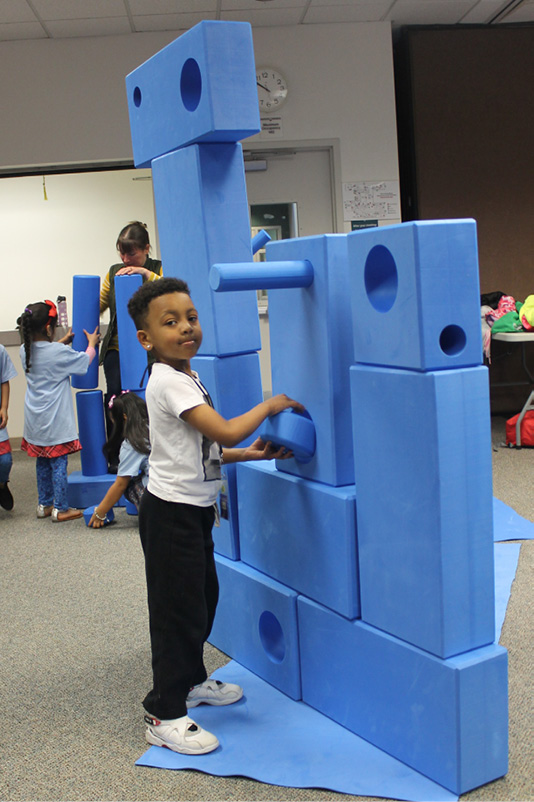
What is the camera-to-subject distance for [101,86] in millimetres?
4684

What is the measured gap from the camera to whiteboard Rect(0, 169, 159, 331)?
6230 mm

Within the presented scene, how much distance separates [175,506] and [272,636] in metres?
0.47

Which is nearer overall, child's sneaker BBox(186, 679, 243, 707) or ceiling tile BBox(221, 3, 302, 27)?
child's sneaker BBox(186, 679, 243, 707)

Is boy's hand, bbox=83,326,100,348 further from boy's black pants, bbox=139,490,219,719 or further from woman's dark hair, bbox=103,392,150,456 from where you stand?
boy's black pants, bbox=139,490,219,719

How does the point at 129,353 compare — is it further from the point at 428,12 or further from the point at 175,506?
the point at 428,12

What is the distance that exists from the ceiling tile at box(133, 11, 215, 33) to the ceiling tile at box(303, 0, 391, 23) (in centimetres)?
62

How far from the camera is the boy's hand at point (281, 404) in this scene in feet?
4.97

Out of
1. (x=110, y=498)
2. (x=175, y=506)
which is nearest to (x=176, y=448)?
(x=175, y=506)

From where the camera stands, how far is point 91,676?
1.83m

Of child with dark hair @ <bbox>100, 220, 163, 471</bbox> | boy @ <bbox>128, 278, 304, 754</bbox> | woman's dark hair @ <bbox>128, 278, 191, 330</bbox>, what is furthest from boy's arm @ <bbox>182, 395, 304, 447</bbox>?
child with dark hair @ <bbox>100, 220, 163, 471</bbox>

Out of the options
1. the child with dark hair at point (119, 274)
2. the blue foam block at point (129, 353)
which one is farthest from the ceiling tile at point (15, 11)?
the blue foam block at point (129, 353)

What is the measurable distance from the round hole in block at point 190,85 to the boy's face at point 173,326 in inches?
20.3

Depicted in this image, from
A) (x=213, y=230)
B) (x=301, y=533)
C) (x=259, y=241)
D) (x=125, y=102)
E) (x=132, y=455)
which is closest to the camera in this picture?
(x=301, y=533)

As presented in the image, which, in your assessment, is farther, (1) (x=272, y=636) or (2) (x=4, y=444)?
(2) (x=4, y=444)
